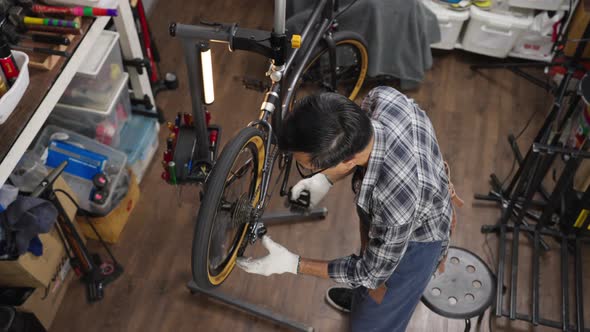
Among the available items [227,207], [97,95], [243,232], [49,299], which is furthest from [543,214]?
[49,299]

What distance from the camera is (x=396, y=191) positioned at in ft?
4.46

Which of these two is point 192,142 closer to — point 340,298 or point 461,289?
point 340,298

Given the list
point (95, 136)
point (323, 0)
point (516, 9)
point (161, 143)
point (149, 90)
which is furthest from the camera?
point (516, 9)

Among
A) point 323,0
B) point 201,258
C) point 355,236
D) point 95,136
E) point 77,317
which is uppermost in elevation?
point 323,0

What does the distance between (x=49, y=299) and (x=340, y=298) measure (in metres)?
1.13

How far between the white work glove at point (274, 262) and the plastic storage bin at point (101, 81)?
0.96 m

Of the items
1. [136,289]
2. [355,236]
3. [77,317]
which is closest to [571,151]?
[355,236]

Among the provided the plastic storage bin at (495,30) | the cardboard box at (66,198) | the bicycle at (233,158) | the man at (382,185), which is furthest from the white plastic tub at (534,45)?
the cardboard box at (66,198)

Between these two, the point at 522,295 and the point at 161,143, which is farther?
the point at 161,143

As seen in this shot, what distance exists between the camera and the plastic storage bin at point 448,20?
9.65 feet

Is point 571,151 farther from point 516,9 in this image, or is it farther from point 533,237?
point 516,9

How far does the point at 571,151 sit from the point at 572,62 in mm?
730

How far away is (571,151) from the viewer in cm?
189

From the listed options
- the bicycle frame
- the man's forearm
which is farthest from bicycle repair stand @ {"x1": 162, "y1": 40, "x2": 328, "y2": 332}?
the man's forearm
